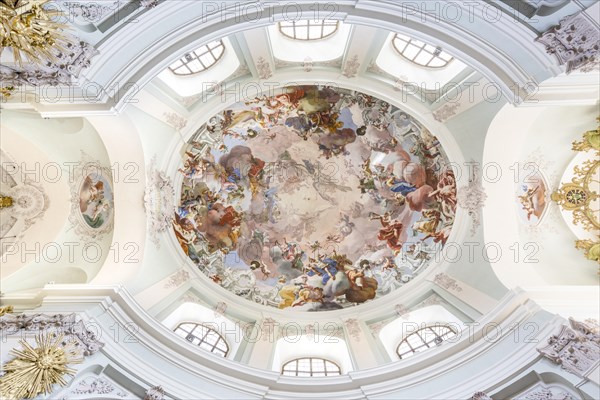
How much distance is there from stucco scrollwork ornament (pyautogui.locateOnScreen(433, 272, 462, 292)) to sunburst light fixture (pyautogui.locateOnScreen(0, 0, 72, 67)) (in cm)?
1048

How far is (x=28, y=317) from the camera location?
9.14 meters

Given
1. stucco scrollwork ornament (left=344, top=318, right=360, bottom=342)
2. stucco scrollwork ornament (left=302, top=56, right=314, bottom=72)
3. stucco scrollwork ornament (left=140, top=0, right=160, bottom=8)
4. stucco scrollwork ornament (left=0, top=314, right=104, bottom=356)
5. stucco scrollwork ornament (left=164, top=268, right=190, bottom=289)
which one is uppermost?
stucco scrollwork ornament (left=302, top=56, right=314, bottom=72)

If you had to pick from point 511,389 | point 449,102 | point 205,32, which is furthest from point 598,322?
point 205,32

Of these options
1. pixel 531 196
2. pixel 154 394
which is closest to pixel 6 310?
pixel 154 394

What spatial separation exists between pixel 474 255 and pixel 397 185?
3.21 metres

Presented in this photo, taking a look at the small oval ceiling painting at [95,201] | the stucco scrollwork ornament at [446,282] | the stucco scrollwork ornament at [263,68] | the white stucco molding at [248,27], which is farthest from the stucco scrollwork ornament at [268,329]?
the white stucco molding at [248,27]

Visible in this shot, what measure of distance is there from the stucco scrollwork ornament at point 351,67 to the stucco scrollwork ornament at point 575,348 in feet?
24.6

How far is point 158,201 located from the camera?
1276 cm

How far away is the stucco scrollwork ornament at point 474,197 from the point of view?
475 inches

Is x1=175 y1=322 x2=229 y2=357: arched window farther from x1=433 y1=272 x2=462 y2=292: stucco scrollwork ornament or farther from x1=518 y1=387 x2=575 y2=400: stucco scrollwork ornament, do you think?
x1=518 y1=387 x2=575 y2=400: stucco scrollwork ornament

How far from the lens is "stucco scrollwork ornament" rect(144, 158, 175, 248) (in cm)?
1228

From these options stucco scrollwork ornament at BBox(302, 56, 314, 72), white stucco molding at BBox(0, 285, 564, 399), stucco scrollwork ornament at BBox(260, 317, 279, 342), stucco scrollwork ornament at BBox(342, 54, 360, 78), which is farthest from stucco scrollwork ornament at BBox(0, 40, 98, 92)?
stucco scrollwork ornament at BBox(260, 317, 279, 342)

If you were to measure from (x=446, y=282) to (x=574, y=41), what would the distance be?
7.44 m

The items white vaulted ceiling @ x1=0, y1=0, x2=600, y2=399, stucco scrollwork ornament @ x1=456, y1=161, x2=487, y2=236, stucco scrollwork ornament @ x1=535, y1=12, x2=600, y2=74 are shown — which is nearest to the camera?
stucco scrollwork ornament @ x1=535, y1=12, x2=600, y2=74
